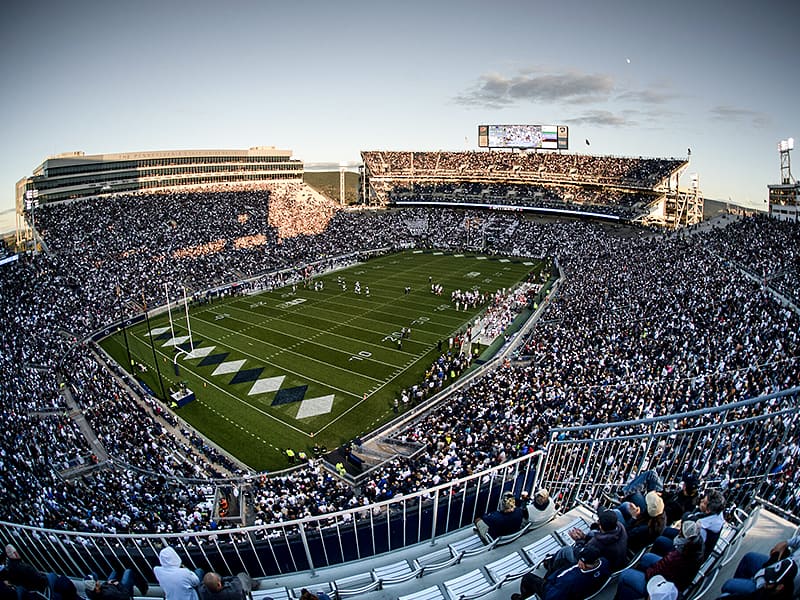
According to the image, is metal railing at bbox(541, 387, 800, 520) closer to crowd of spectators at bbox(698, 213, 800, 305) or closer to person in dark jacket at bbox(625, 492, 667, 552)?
person in dark jacket at bbox(625, 492, 667, 552)

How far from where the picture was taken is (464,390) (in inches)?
763

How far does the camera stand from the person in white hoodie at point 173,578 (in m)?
4.30

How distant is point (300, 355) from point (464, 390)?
29.0ft

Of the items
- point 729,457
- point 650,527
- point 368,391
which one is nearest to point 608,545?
point 650,527

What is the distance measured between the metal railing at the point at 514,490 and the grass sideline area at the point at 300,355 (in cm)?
706

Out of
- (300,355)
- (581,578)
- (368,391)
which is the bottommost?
(368,391)

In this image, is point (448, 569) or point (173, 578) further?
point (448, 569)

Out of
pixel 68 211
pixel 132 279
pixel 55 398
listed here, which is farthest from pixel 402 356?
pixel 68 211

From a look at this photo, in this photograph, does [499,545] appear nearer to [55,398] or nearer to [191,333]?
[55,398]

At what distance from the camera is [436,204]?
68.0m

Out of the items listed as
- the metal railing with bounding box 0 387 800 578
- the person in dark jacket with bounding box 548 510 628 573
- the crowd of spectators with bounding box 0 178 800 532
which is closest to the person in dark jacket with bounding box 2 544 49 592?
the metal railing with bounding box 0 387 800 578

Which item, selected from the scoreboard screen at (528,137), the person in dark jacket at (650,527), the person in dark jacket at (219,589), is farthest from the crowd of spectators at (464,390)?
the scoreboard screen at (528,137)

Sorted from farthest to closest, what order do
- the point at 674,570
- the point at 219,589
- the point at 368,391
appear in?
the point at 368,391
the point at 219,589
the point at 674,570

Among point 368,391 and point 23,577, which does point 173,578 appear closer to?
point 23,577
